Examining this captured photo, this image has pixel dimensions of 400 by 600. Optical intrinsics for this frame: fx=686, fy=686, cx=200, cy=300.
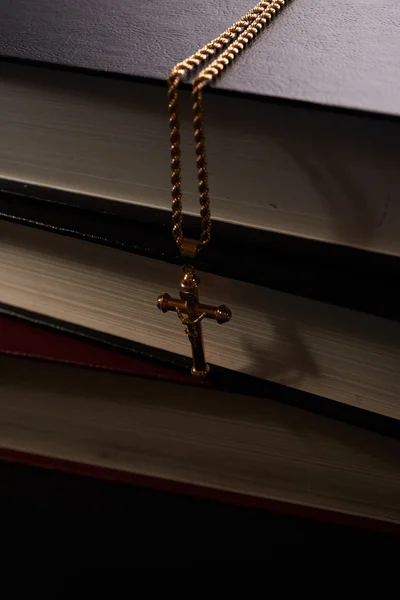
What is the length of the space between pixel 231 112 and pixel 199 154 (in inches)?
1.2

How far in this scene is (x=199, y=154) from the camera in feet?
1.38

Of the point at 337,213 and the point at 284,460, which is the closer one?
the point at 337,213

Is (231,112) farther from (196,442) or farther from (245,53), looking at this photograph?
(196,442)

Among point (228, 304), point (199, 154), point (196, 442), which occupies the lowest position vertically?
point (196, 442)

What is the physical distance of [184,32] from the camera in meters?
0.49

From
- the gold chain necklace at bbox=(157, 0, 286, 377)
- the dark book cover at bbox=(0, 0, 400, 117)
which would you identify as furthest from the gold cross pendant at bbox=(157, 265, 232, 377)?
the dark book cover at bbox=(0, 0, 400, 117)

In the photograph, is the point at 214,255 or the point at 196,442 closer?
the point at 214,255

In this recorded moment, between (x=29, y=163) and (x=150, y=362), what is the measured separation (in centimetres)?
18

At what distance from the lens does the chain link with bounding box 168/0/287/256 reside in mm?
408

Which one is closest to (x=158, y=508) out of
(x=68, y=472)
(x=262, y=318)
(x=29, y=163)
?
(x=68, y=472)

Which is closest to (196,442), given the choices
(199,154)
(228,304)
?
(228,304)

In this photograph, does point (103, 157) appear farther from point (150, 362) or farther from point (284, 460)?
point (284, 460)

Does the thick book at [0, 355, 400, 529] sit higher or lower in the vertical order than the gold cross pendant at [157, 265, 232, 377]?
lower

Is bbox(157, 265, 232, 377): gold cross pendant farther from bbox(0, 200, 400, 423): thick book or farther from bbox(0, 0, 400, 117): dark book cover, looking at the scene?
bbox(0, 0, 400, 117): dark book cover
